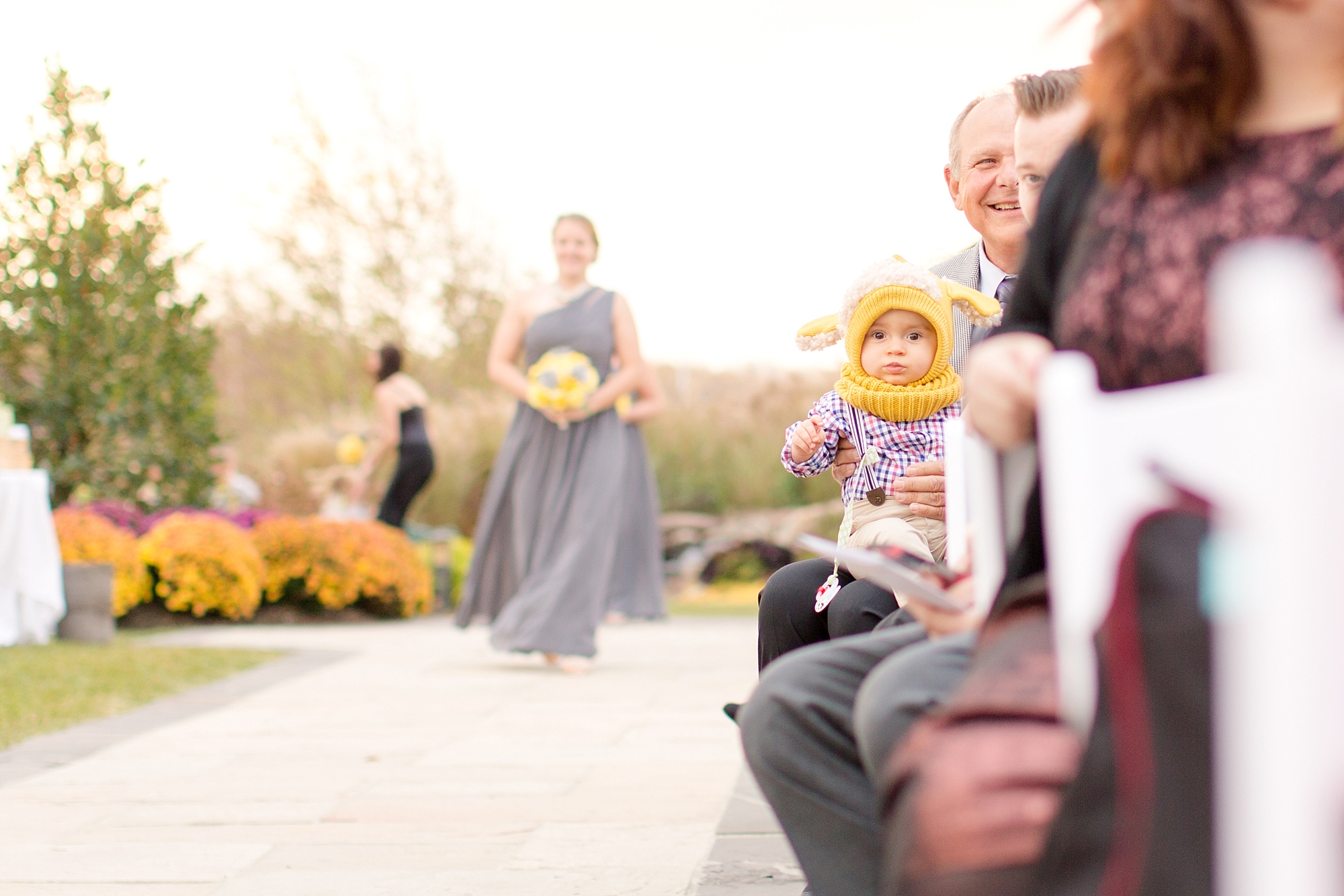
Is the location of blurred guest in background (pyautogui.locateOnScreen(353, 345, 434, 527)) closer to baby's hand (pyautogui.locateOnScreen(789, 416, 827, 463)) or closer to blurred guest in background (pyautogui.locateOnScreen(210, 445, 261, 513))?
blurred guest in background (pyautogui.locateOnScreen(210, 445, 261, 513))

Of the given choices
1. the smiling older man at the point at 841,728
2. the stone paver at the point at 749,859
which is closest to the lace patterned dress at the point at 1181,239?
the smiling older man at the point at 841,728

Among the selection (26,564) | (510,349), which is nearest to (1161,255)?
(510,349)

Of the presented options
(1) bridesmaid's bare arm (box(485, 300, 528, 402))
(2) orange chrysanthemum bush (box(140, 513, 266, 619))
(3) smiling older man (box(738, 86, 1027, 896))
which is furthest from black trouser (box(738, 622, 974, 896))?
(2) orange chrysanthemum bush (box(140, 513, 266, 619))

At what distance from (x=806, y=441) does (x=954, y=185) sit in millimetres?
814

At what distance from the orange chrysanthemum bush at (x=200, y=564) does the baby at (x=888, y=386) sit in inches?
278

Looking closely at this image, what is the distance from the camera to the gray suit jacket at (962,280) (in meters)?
2.90

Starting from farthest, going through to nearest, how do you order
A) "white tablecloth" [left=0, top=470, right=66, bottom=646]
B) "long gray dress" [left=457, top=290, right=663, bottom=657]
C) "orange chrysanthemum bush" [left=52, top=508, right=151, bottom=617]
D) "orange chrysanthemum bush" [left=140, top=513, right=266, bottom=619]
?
"orange chrysanthemum bush" [left=140, top=513, right=266, bottom=619], "orange chrysanthemum bush" [left=52, top=508, right=151, bottom=617], "white tablecloth" [left=0, top=470, right=66, bottom=646], "long gray dress" [left=457, top=290, right=663, bottom=657]

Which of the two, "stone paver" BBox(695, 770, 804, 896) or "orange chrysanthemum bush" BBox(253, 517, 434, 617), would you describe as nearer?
"stone paver" BBox(695, 770, 804, 896)

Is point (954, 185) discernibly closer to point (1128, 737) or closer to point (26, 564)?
point (1128, 737)

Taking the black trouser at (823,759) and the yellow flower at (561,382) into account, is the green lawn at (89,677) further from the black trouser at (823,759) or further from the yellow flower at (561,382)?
the black trouser at (823,759)

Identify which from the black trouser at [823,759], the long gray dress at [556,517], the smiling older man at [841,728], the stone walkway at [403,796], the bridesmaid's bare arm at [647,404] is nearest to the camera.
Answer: the smiling older man at [841,728]

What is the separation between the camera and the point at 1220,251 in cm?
125

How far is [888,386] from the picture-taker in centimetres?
277

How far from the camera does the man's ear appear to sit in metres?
3.13
